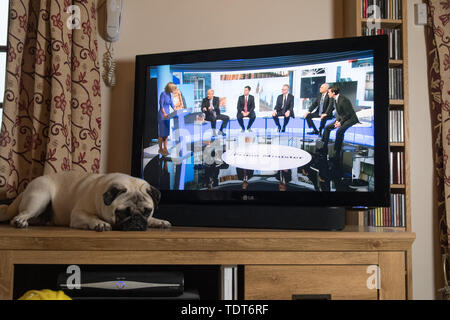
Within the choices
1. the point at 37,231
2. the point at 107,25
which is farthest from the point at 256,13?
the point at 37,231

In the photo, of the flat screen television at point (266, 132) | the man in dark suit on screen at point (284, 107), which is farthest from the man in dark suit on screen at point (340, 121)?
the man in dark suit on screen at point (284, 107)

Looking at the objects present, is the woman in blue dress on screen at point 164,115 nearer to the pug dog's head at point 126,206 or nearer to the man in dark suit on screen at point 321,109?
the pug dog's head at point 126,206

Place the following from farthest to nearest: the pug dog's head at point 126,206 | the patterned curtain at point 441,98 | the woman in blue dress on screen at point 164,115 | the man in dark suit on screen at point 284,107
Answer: the patterned curtain at point 441,98, the woman in blue dress on screen at point 164,115, the man in dark suit on screen at point 284,107, the pug dog's head at point 126,206

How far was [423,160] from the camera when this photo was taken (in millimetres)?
2396

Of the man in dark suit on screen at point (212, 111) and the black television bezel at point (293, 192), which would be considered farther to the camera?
the man in dark suit on screen at point (212, 111)

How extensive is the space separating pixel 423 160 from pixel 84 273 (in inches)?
69.2

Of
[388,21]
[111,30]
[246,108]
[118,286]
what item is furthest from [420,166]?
[111,30]

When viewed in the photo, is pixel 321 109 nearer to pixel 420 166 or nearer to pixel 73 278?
pixel 420 166

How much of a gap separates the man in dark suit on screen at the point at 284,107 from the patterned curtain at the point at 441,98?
0.91 m

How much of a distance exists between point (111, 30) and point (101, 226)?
1177 millimetres

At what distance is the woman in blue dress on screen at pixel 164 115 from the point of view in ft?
6.84

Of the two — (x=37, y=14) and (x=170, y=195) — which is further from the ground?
(x=37, y=14)

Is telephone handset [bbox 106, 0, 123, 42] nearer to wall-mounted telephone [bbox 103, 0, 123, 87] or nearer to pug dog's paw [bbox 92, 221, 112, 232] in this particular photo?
wall-mounted telephone [bbox 103, 0, 123, 87]

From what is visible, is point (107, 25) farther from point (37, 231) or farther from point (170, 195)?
point (37, 231)
